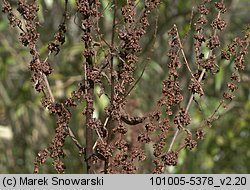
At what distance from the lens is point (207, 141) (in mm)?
5184

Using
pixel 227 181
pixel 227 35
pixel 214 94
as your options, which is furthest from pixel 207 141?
pixel 227 181

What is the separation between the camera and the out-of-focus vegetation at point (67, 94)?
5.16 meters

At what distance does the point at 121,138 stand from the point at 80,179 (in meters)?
0.21

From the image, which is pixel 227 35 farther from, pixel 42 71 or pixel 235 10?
pixel 42 71

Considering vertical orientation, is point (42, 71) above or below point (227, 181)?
above

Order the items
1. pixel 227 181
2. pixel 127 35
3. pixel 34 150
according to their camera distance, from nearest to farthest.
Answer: pixel 127 35 < pixel 227 181 < pixel 34 150

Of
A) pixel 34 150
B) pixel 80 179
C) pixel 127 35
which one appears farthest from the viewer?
pixel 34 150

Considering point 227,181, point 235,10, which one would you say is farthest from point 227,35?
point 227,181

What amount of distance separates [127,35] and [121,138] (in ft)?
1.10

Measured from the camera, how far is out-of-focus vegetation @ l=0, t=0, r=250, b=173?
5.16 meters

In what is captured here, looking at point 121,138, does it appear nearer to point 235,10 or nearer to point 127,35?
point 127,35

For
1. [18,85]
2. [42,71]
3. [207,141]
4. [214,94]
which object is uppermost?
[18,85]

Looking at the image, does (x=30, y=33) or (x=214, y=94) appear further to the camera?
(x=214, y=94)

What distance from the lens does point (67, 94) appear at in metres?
5.24
